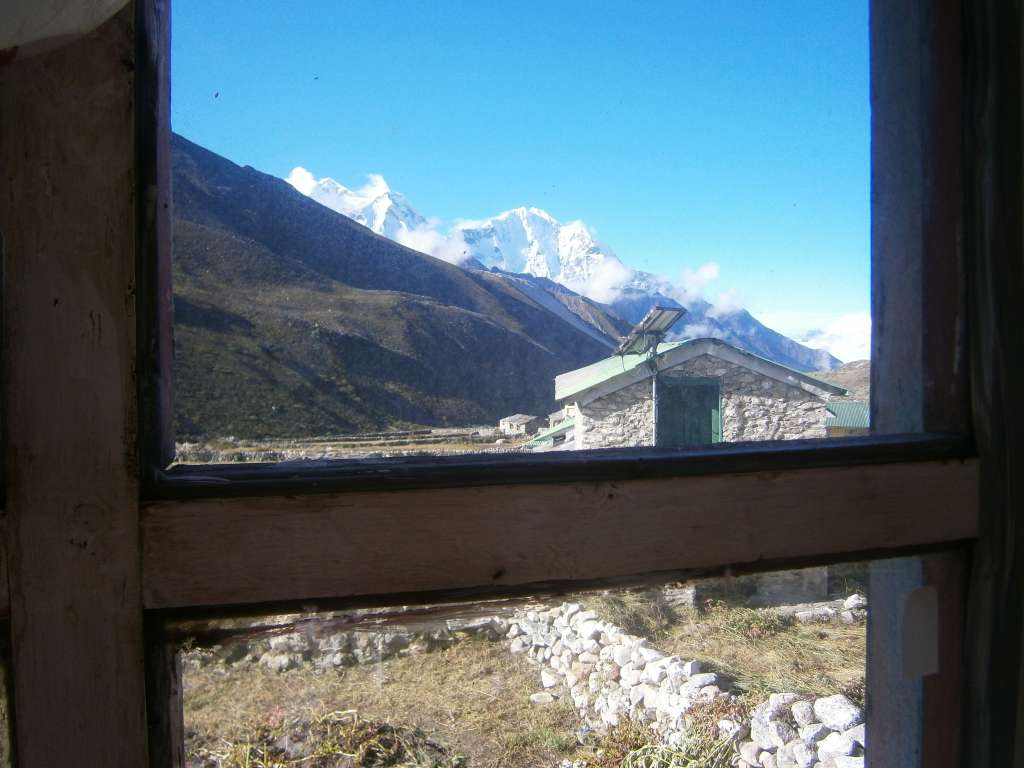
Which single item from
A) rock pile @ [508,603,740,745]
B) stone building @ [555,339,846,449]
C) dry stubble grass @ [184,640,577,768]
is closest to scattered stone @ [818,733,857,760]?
rock pile @ [508,603,740,745]

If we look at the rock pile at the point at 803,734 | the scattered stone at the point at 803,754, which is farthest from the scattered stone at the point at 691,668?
the scattered stone at the point at 803,754

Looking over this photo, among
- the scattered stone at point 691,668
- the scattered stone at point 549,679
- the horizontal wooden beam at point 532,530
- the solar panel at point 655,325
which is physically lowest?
the scattered stone at point 691,668

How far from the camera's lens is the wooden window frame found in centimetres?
51

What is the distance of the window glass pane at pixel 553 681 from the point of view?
699 millimetres

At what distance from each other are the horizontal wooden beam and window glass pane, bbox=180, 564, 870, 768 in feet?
0.23

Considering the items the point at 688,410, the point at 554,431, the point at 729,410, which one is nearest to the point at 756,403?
the point at 729,410

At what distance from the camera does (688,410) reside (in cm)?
220

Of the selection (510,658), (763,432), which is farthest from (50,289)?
(763,432)

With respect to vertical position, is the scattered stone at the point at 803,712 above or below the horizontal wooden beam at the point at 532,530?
below

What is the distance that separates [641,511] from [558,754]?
41 cm

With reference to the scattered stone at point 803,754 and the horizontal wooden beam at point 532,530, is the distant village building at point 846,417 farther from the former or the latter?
the horizontal wooden beam at point 532,530

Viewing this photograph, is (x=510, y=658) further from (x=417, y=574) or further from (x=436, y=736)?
(x=417, y=574)

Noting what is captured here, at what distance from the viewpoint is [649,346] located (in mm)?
2092

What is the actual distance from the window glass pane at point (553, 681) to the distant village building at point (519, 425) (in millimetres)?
481
